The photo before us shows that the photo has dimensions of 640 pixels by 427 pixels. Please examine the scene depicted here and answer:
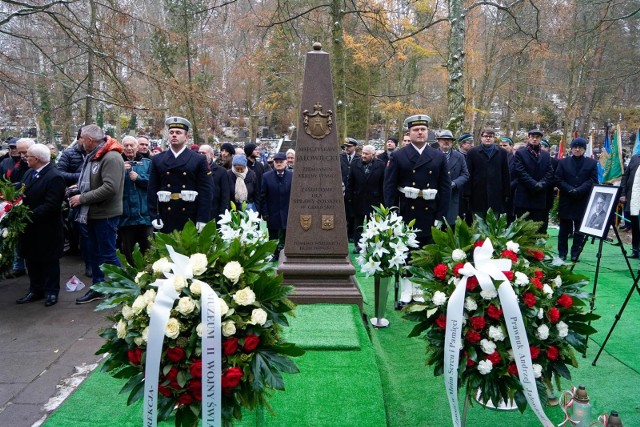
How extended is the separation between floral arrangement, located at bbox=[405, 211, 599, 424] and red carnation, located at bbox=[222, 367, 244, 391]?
1.24 metres

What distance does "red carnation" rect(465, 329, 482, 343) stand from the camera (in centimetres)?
305

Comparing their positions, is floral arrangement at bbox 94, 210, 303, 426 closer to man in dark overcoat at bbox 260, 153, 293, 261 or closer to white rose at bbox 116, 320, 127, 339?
white rose at bbox 116, 320, 127, 339

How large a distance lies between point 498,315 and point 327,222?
282cm

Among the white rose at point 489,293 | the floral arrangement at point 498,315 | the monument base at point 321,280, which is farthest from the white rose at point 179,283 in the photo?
the monument base at point 321,280

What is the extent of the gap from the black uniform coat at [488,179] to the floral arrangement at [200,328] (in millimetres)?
6843

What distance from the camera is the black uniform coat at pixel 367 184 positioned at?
30.9 ft

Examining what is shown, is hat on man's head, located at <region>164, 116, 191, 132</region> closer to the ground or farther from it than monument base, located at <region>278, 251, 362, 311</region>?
farther from it

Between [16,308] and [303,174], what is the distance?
12.9ft

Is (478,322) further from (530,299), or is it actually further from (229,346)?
(229,346)

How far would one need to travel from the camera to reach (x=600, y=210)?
4633 millimetres

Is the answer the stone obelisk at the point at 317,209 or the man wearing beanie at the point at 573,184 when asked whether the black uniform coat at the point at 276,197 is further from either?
the man wearing beanie at the point at 573,184

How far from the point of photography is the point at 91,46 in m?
8.97

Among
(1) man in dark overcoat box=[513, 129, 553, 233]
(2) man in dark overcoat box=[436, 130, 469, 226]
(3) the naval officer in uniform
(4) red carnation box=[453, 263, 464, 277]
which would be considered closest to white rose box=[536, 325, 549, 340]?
(4) red carnation box=[453, 263, 464, 277]

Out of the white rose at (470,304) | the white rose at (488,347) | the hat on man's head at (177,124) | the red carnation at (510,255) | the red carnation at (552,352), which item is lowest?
the red carnation at (552,352)
